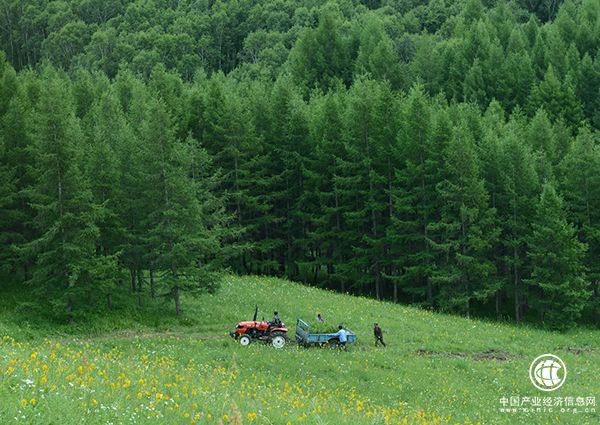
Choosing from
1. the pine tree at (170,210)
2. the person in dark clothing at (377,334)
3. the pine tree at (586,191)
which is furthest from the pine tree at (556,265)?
the pine tree at (170,210)

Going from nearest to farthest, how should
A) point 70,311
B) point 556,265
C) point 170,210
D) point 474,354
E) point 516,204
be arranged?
point 474,354 → point 70,311 → point 170,210 → point 556,265 → point 516,204

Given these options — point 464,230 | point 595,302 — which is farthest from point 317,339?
point 595,302

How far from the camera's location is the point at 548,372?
90.7 feet

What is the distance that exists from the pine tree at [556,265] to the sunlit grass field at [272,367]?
6.94 feet

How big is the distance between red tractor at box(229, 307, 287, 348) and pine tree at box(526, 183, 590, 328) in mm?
20471

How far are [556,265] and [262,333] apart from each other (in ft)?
76.4

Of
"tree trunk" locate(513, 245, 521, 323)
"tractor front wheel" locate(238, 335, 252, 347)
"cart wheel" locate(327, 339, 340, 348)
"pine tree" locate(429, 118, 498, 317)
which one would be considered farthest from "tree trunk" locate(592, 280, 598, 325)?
"tractor front wheel" locate(238, 335, 252, 347)

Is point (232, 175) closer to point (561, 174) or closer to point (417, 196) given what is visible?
point (417, 196)

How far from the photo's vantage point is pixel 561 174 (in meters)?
48.8

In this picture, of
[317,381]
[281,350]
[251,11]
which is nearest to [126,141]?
[281,350]

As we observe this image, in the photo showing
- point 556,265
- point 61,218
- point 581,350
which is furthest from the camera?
point 556,265

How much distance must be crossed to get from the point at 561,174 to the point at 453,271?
1417cm

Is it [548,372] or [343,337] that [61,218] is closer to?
[343,337]

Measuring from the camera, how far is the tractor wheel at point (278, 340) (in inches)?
1095
